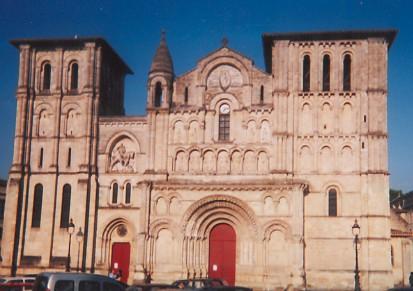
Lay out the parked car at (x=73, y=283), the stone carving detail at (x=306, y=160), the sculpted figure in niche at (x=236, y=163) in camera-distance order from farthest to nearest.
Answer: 1. the sculpted figure in niche at (x=236, y=163)
2. the stone carving detail at (x=306, y=160)
3. the parked car at (x=73, y=283)

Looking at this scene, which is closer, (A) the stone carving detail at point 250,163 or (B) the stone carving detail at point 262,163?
(B) the stone carving detail at point 262,163

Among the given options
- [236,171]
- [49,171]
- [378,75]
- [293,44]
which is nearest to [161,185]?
[236,171]

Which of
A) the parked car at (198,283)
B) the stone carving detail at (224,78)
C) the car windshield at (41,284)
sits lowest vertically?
the parked car at (198,283)

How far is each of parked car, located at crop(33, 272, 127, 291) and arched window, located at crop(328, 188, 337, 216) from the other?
22.9 metres

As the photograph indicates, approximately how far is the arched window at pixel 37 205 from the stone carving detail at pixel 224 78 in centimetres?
1374

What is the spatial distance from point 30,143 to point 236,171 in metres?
14.6

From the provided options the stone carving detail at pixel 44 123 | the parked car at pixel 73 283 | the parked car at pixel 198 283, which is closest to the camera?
the parked car at pixel 73 283

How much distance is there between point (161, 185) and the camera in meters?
43.1

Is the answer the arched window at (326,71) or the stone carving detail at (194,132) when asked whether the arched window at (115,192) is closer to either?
the stone carving detail at (194,132)

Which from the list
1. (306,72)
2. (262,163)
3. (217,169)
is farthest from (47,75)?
(306,72)

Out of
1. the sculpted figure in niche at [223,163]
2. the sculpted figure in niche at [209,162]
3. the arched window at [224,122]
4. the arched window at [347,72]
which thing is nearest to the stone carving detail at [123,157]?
the sculpted figure in niche at [209,162]

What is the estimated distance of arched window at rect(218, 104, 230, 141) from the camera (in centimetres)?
4403

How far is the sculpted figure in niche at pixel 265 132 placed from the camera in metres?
43.2

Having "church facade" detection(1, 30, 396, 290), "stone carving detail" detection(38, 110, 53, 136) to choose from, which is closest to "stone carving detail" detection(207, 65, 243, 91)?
"church facade" detection(1, 30, 396, 290)
